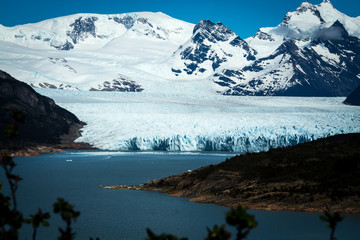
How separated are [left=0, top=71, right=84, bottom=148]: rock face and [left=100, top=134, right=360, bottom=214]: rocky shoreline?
63.1 metres

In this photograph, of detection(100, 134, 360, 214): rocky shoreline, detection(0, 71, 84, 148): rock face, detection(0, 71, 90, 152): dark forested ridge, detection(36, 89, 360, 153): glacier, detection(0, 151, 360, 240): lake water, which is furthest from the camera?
detection(0, 71, 84, 148): rock face

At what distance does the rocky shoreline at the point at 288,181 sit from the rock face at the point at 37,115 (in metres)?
63.1

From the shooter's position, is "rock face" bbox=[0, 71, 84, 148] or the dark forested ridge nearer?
the dark forested ridge

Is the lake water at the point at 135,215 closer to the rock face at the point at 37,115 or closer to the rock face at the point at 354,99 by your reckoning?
the rock face at the point at 37,115

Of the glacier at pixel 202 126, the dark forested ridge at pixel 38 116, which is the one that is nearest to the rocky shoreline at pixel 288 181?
the glacier at pixel 202 126

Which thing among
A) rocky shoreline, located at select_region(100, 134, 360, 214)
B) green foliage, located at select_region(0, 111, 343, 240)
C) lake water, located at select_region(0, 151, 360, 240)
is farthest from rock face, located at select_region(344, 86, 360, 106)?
green foliage, located at select_region(0, 111, 343, 240)

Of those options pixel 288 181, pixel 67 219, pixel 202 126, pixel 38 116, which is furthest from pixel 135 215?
pixel 38 116

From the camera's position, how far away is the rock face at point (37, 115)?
100438mm

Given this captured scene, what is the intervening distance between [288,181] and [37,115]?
7899 centimetres

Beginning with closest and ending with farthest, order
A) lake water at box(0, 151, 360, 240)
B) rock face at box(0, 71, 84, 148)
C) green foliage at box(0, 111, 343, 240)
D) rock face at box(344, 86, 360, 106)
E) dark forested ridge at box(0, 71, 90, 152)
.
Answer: green foliage at box(0, 111, 343, 240), lake water at box(0, 151, 360, 240), dark forested ridge at box(0, 71, 90, 152), rock face at box(0, 71, 84, 148), rock face at box(344, 86, 360, 106)

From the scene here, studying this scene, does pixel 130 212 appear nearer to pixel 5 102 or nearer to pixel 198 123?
pixel 198 123

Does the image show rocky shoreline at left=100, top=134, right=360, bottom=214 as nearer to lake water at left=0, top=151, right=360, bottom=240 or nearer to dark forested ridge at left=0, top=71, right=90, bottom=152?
lake water at left=0, top=151, right=360, bottom=240

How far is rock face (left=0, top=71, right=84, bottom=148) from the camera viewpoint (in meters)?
100

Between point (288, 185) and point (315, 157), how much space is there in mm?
4151
